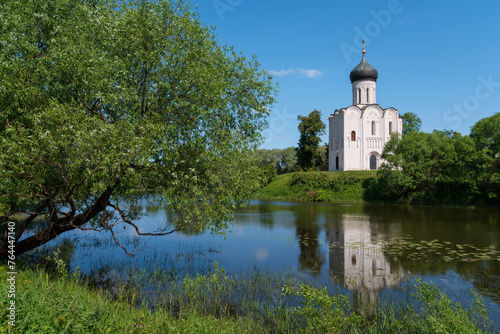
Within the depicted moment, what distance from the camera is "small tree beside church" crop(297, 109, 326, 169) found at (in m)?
54.4

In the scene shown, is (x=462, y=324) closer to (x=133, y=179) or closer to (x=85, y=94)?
(x=133, y=179)

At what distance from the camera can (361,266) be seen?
10688 millimetres

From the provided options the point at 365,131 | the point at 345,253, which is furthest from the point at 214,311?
the point at 365,131

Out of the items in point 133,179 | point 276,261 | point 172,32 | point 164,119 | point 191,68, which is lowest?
point 276,261

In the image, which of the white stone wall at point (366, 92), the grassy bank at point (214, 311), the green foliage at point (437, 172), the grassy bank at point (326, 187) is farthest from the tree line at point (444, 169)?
the grassy bank at point (214, 311)

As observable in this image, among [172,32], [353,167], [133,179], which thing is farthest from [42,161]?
[353,167]

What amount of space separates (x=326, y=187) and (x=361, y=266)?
1306 inches

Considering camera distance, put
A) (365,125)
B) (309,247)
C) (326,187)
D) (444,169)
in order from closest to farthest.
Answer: (309,247)
(444,169)
(326,187)
(365,125)

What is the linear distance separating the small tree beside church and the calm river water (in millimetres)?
36009

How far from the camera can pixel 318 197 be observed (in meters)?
41.3

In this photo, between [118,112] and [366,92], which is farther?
[366,92]

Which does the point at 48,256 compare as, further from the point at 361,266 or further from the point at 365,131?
the point at 365,131

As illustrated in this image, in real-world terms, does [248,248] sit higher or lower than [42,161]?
lower

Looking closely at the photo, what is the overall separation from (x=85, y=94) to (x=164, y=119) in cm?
179
